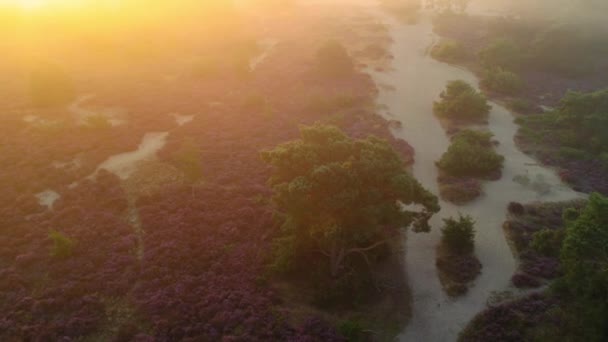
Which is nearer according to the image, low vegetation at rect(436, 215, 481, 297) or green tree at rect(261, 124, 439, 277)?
green tree at rect(261, 124, 439, 277)

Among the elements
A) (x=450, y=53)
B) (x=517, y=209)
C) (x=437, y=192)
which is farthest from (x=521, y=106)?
(x=437, y=192)

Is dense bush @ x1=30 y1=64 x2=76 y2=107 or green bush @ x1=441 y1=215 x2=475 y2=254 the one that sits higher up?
dense bush @ x1=30 y1=64 x2=76 y2=107

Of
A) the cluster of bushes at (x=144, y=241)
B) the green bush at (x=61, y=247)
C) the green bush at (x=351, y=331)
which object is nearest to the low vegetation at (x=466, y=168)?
the cluster of bushes at (x=144, y=241)

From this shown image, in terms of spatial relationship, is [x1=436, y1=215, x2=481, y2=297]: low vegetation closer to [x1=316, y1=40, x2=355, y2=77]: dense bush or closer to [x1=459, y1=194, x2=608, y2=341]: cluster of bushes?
[x1=459, y1=194, x2=608, y2=341]: cluster of bushes

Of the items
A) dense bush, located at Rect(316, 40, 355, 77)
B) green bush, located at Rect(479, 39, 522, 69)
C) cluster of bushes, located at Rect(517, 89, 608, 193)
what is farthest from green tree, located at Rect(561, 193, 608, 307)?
green bush, located at Rect(479, 39, 522, 69)

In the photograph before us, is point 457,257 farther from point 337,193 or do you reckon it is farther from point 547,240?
point 337,193

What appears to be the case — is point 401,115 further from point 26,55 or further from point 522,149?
point 26,55

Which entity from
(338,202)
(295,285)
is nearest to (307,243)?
(295,285)
